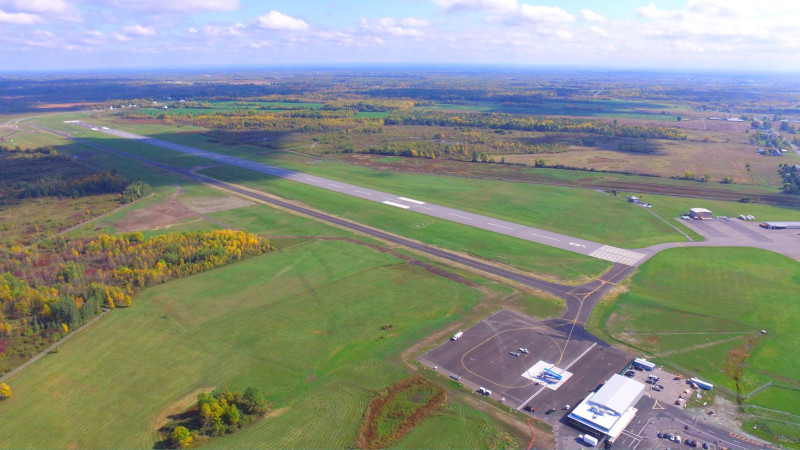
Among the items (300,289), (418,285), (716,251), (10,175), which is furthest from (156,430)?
(10,175)

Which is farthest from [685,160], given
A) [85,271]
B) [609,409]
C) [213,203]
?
[85,271]

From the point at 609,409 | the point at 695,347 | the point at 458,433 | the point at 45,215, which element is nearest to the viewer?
the point at 458,433

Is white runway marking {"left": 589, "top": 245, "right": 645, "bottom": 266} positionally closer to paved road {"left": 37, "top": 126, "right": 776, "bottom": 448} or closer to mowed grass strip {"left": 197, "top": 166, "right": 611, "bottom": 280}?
paved road {"left": 37, "top": 126, "right": 776, "bottom": 448}

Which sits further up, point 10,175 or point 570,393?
point 10,175

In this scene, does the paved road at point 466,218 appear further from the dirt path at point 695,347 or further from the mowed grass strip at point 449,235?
the dirt path at point 695,347

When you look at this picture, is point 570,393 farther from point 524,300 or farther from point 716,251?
point 716,251

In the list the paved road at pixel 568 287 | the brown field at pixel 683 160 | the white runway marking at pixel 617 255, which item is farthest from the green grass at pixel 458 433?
the brown field at pixel 683 160

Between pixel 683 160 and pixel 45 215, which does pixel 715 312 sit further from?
pixel 45 215
